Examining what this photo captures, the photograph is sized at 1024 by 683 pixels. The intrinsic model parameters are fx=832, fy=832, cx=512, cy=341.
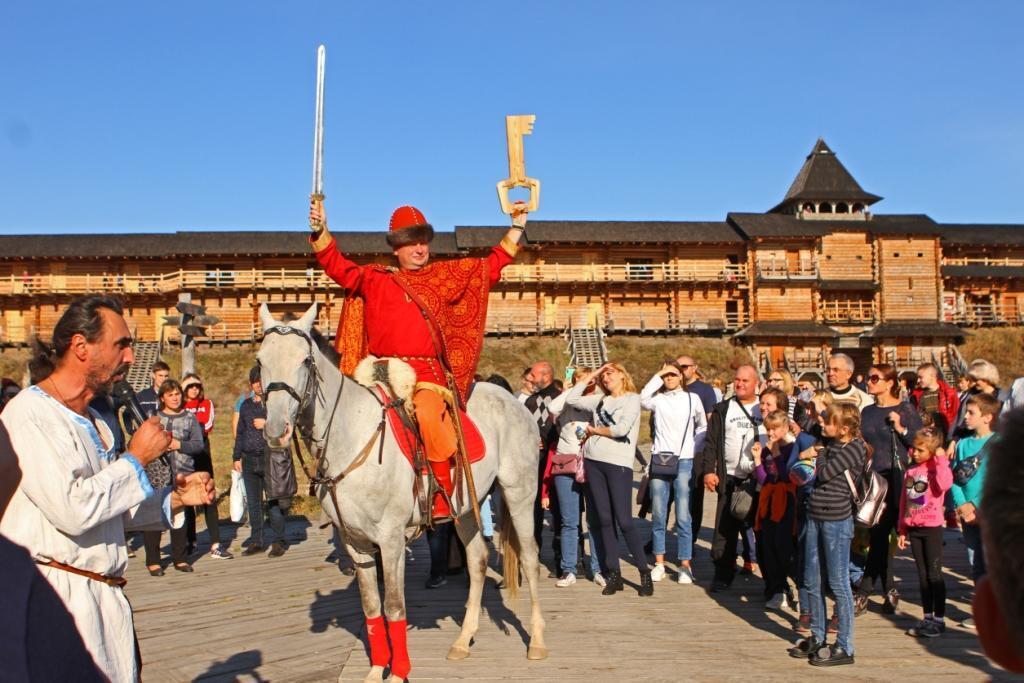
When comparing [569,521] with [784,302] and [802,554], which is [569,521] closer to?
[802,554]

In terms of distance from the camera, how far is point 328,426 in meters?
5.61

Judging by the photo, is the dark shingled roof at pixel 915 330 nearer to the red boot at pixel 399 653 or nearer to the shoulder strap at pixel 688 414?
the shoulder strap at pixel 688 414

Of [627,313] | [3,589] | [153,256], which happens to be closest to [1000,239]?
[627,313]

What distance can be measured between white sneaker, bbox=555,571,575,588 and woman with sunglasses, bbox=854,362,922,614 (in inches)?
115

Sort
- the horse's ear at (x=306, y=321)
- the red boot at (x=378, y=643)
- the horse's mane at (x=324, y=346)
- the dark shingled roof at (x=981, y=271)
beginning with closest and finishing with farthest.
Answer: the horse's ear at (x=306, y=321) < the horse's mane at (x=324, y=346) < the red boot at (x=378, y=643) < the dark shingled roof at (x=981, y=271)

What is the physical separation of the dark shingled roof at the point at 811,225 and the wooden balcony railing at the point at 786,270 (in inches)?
65.1

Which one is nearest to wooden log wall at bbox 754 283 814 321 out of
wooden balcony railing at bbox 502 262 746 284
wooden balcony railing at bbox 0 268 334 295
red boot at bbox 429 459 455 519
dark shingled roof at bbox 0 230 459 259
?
wooden balcony railing at bbox 502 262 746 284

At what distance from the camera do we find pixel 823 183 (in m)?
57.4

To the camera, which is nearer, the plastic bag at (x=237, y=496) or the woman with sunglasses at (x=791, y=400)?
the woman with sunglasses at (x=791, y=400)

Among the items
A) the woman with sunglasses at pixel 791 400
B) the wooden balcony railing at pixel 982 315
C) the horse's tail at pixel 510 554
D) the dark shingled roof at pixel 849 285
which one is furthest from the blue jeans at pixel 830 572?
the wooden balcony railing at pixel 982 315

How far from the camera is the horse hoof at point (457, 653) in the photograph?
6453 mm

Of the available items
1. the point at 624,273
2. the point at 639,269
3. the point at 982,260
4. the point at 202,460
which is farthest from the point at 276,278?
the point at 982,260

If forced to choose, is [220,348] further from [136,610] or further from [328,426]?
[328,426]

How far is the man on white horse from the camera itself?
625 centimetres
